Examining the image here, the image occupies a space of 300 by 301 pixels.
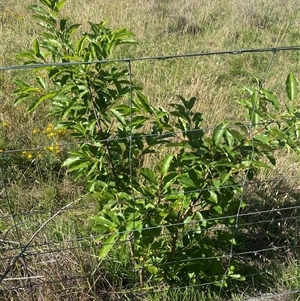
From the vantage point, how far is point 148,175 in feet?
6.92

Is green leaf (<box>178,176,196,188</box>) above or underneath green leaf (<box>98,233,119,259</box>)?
above

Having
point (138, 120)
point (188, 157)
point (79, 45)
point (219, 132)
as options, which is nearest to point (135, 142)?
point (138, 120)

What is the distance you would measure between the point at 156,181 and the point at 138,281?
0.77m

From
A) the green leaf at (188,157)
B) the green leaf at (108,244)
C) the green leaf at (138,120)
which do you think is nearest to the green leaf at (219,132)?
the green leaf at (188,157)

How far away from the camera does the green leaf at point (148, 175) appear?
209cm

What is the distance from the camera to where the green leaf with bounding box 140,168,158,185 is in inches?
82.2

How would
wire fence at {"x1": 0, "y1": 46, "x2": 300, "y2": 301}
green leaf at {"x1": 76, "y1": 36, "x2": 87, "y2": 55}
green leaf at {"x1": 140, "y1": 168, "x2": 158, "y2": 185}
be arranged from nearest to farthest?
green leaf at {"x1": 76, "y1": 36, "x2": 87, "y2": 55}
green leaf at {"x1": 140, "y1": 168, "x2": 158, "y2": 185}
wire fence at {"x1": 0, "y1": 46, "x2": 300, "y2": 301}

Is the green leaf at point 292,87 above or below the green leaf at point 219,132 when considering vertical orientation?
above

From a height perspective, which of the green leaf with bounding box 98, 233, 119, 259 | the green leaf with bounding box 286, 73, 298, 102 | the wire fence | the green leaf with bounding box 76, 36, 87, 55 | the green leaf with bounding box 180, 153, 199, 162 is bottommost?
the wire fence

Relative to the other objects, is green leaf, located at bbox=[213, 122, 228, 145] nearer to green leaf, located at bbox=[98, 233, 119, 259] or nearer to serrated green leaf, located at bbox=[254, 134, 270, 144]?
serrated green leaf, located at bbox=[254, 134, 270, 144]

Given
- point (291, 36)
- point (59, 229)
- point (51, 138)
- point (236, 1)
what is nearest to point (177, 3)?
point (236, 1)

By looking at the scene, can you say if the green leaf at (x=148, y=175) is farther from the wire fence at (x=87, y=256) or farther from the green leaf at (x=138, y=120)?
the green leaf at (x=138, y=120)

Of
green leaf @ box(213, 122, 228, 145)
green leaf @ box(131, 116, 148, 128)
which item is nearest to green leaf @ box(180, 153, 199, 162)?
green leaf @ box(213, 122, 228, 145)

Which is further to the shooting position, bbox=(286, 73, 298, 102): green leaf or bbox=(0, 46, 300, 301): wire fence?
bbox=(0, 46, 300, 301): wire fence
